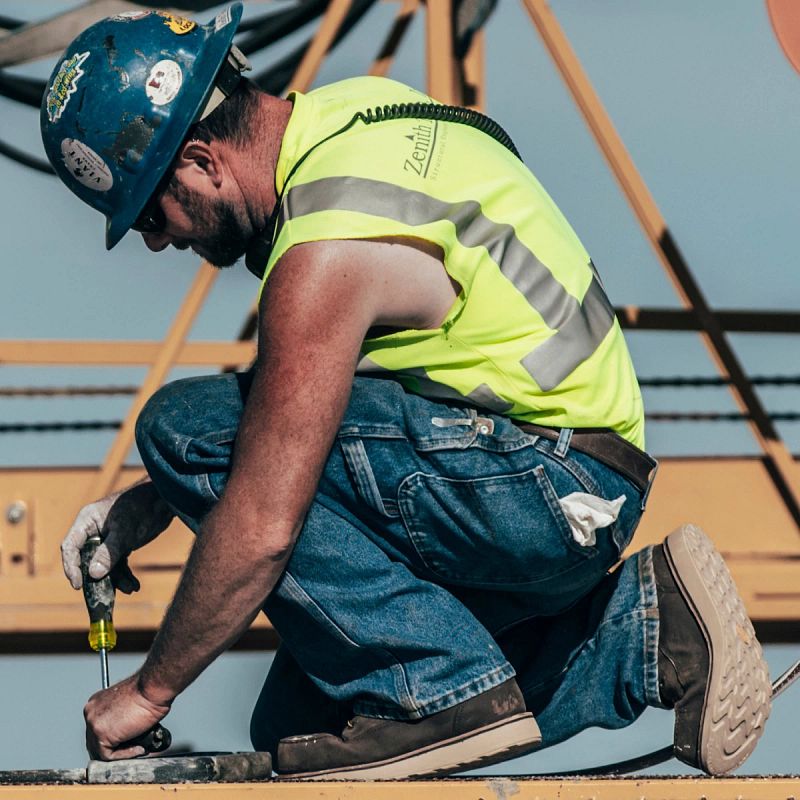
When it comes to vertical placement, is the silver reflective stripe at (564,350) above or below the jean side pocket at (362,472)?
above

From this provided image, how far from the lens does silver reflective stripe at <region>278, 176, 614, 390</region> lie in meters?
2.73

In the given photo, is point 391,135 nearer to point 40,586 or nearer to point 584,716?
point 584,716

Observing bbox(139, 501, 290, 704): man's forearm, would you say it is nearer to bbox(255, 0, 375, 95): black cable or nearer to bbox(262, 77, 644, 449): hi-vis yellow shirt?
bbox(262, 77, 644, 449): hi-vis yellow shirt

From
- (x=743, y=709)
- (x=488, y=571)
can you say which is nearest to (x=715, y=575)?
(x=743, y=709)

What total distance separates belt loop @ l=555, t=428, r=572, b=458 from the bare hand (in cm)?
77

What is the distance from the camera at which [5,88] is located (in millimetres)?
7559

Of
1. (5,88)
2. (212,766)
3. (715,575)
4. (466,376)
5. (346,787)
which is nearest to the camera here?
(346,787)

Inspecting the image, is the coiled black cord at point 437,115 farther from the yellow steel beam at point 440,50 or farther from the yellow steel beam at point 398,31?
the yellow steel beam at point 398,31

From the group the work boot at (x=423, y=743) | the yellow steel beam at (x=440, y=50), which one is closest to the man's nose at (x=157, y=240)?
the work boot at (x=423, y=743)

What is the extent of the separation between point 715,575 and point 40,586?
4.00m

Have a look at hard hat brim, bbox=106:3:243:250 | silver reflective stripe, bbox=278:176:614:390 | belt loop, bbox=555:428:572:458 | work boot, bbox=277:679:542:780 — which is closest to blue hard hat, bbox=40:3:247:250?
hard hat brim, bbox=106:3:243:250

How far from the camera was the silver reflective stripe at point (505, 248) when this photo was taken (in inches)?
107

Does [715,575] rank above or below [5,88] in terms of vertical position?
above

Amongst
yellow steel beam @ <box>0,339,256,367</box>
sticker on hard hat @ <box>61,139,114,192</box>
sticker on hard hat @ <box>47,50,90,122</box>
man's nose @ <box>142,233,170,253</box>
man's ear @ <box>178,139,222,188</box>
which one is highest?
sticker on hard hat @ <box>47,50,90,122</box>
